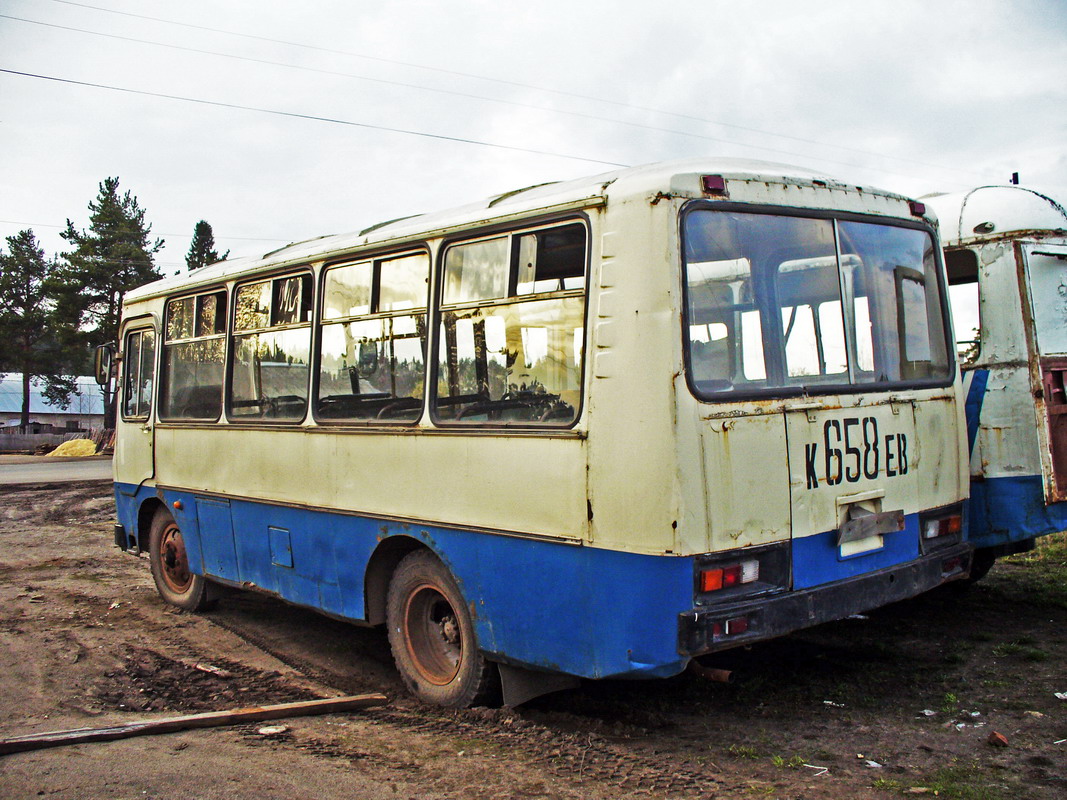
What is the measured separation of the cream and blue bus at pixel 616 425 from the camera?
403 cm

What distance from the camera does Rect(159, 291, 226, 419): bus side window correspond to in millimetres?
7293

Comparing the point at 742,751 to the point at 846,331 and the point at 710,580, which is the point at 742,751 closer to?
the point at 710,580

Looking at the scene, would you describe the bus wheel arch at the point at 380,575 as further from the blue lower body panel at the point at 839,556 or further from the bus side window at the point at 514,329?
the blue lower body panel at the point at 839,556

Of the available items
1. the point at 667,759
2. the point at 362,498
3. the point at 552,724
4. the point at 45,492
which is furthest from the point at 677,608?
the point at 45,492

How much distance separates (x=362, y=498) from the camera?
555cm

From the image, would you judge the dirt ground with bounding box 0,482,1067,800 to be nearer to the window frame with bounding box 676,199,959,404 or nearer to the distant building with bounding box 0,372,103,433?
the window frame with bounding box 676,199,959,404

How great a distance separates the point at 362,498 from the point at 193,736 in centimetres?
156

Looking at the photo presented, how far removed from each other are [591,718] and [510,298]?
7.25 ft

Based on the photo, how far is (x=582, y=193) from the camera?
4.35 metres

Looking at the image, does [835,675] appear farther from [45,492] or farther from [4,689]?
[45,492]

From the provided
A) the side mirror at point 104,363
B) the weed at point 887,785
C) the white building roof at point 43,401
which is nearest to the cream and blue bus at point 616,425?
the weed at point 887,785

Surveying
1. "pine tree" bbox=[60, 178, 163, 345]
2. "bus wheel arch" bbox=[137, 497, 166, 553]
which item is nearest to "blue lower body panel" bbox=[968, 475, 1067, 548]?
"bus wheel arch" bbox=[137, 497, 166, 553]

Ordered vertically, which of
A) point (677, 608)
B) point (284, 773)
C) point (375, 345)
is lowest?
point (284, 773)

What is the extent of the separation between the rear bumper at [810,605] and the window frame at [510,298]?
3.45 feet
